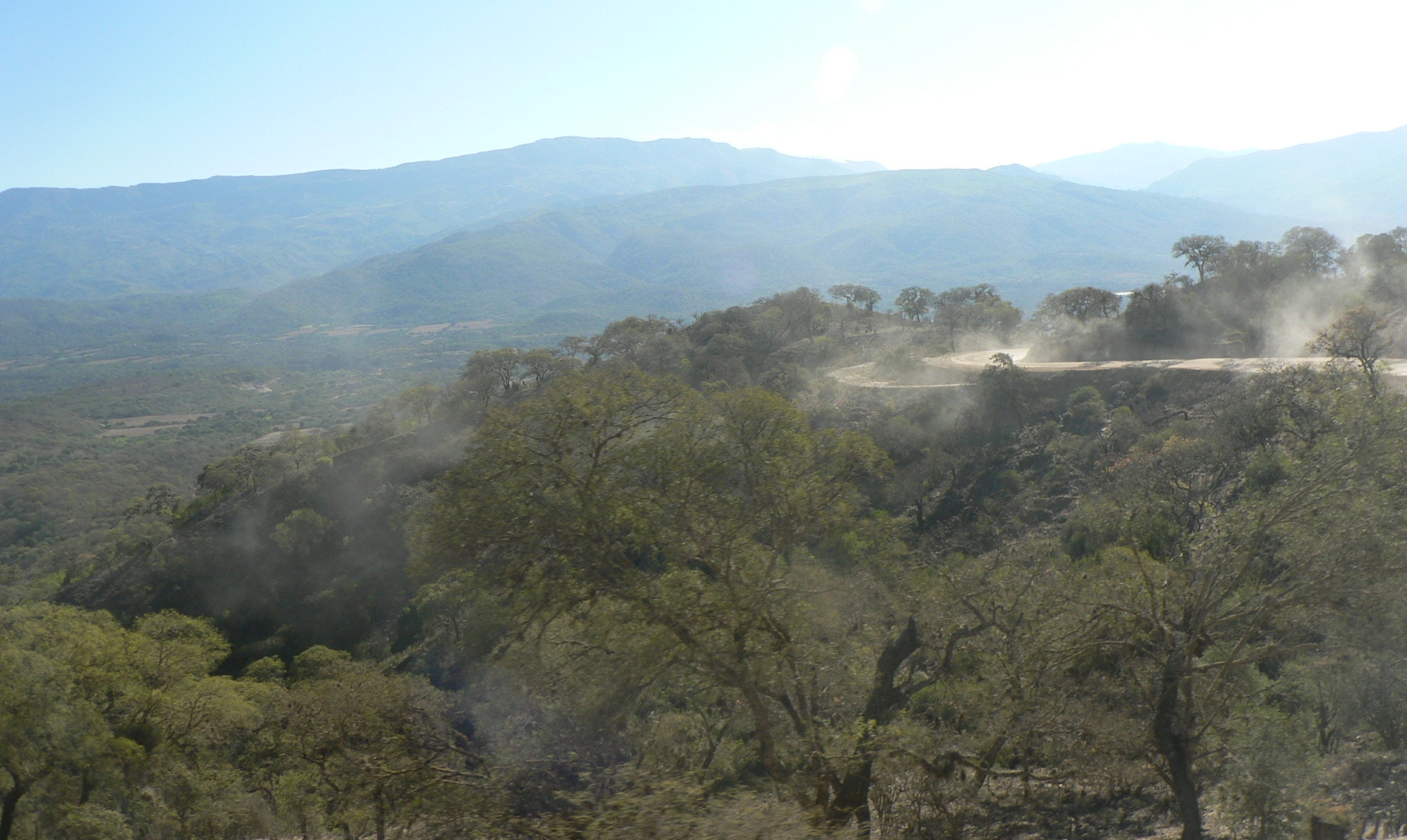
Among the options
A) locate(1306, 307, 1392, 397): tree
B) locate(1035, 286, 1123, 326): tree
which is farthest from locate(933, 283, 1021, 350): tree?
locate(1306, 307, 1392, 397): tree

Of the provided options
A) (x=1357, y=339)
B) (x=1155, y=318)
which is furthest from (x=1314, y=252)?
(x=1357, y=339)

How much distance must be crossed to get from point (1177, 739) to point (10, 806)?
54.2 feet

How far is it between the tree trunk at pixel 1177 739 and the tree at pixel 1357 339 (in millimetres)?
11600

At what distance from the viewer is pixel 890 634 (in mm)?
8750

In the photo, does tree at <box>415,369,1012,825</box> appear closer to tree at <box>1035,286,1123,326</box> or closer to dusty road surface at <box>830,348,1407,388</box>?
dusty road surface at <box>830,348,1407,388</box>

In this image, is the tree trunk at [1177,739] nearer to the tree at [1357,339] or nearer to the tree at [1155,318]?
the tree at [1357,339]

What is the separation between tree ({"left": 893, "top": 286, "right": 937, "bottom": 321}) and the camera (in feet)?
192

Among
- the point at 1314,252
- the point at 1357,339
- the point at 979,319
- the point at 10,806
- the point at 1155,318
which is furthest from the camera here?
the point at 979,319

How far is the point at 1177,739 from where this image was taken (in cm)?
696

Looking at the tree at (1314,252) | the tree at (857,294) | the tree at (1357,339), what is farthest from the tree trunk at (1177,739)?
the tree at (857,294)

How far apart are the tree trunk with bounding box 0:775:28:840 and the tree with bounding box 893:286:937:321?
182 feet

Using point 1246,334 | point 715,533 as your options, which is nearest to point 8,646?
point 715,533

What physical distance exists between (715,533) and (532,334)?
6826 inches

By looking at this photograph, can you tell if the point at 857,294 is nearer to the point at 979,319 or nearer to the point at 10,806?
the point at 979,319
